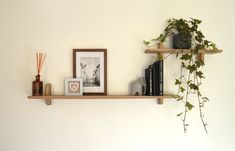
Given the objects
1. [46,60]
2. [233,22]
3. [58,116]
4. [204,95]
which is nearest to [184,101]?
[204,95]

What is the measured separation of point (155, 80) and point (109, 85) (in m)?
0.39

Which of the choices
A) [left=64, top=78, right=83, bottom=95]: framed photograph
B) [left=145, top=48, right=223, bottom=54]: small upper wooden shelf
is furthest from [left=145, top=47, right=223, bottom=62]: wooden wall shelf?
[left=64, top=78, right=83, bottom=95]: framed photograph

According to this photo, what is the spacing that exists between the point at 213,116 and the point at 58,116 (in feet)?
4.22

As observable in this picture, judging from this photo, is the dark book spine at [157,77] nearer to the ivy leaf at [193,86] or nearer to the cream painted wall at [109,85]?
the cream painted wall at [109,85]

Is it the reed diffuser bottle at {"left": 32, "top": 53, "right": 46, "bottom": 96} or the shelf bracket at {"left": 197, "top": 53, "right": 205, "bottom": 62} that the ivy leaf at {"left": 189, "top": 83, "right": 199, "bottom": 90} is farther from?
the reed diffuser bottle at {"left": 32, "top": 53, "right": 46, "bottom": 96}

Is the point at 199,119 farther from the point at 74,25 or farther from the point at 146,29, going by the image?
the point at 74,25

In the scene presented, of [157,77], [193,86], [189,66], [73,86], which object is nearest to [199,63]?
[189,66]

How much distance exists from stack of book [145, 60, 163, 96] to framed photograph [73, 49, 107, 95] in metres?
0.36

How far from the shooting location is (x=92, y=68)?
2.13m

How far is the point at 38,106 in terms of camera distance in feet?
6.97

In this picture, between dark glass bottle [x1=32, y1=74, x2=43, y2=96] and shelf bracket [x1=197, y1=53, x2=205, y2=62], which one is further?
shelf bracket [x1=197, y1=53, x2=205, y2=62]

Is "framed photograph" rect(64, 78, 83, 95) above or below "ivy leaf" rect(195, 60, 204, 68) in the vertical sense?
below

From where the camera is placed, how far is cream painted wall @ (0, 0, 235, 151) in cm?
212

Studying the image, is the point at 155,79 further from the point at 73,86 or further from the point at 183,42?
the point at 73,86
